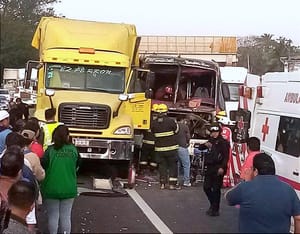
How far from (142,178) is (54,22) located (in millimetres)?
4065

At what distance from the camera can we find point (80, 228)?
9.16 meters

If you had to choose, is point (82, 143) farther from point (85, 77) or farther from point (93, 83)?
point (85, 77)

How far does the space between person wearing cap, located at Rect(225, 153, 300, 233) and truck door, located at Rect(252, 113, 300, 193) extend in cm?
381

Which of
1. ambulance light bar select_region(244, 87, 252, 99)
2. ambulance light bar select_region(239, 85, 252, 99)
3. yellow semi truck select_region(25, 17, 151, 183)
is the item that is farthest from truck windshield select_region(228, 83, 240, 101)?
ambulance light bar select_region(244, 87, 252, 99)

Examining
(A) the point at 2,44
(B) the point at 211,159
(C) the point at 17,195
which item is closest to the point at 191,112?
(B) the point at 211,159

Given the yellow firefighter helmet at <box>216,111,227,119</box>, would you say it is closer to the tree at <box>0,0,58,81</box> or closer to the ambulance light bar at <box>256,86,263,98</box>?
→ the ambulance light bar at <box>256,86,263,98</box>

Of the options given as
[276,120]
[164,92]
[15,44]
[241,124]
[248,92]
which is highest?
[248,92]

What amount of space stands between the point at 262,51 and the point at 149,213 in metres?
55.2

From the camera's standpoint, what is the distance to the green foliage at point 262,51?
57.7 metres

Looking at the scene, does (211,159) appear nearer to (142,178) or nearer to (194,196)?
(194,196)

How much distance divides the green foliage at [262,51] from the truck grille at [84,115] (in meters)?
43.1

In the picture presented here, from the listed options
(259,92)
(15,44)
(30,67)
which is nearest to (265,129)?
(259,92)

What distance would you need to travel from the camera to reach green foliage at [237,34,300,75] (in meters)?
57.7

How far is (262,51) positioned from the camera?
63.9m
